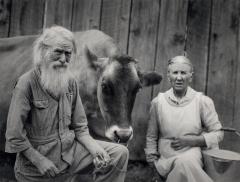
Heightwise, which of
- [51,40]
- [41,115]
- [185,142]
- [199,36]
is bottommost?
[185,142]

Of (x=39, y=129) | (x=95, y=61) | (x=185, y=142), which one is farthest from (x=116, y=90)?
(x=39, y=129)

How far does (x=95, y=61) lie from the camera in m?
5.32

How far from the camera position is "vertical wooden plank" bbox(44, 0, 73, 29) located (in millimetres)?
6062

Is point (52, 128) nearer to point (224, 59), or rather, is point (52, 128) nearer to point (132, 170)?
point (132, 170)

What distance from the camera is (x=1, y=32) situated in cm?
628

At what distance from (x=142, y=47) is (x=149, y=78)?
593mm

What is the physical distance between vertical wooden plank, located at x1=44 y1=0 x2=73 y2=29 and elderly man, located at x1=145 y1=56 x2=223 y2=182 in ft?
5.54

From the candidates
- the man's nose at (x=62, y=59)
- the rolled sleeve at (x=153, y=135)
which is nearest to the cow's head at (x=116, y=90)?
the rolled sleeve at (x=153, y=135)

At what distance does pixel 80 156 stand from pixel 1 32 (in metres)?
2.79

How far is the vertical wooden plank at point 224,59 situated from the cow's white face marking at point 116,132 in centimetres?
126

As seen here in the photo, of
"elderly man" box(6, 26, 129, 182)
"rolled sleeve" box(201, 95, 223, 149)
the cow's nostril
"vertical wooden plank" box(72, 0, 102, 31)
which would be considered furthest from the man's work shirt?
"vertical wooden plank" box(72, 0, 102, 31)

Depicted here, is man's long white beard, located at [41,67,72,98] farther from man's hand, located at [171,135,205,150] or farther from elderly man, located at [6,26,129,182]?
man's hand, located at [171,135,205,150]

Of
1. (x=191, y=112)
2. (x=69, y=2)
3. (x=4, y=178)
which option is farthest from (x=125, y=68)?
(x=4, y=178)

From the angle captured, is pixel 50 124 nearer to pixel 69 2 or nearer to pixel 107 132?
pixel 107 132
